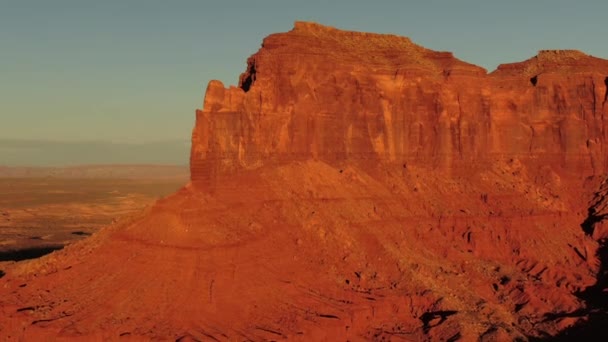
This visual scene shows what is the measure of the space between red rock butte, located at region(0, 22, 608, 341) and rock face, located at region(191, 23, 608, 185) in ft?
0.44

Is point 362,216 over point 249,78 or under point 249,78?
under

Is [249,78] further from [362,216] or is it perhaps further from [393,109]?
[362,216]

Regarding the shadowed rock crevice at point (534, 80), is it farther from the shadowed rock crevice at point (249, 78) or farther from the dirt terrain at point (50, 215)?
the dirt terrain at point (50, 215)

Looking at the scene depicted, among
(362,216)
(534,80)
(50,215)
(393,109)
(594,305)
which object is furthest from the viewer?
(50,215)

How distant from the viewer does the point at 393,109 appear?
171 feet

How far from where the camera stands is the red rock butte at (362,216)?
3706cm

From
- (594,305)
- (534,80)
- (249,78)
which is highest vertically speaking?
(534,80)

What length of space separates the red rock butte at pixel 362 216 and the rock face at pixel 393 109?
0.44 ft

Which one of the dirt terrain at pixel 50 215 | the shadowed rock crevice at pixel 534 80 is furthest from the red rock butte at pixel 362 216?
the dirt terrain at pixel 50 215

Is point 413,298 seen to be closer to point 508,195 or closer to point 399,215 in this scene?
point 399,215

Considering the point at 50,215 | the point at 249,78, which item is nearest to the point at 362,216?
the point at 249,78

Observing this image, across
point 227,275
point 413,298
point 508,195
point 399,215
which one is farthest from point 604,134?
point 227,275

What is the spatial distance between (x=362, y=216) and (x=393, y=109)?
10.6 meters

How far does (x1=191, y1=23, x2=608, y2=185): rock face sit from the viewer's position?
45188 millimetres
